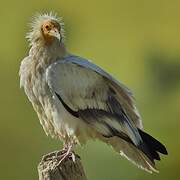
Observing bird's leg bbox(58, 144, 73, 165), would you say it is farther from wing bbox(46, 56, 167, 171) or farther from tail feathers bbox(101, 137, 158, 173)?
tail feathers bbox(101, 137, 158, 173)

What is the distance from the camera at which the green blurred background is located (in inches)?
671

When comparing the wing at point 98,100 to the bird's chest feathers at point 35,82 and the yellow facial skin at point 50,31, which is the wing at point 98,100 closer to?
the bird's chest feathers at point 35,82

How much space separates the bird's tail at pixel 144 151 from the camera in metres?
9.40

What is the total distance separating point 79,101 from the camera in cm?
980

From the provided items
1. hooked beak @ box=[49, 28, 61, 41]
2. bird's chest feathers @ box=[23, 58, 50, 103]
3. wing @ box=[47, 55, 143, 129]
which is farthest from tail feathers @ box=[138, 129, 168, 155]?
hooked beak @ box=[49, 28, 61, 41]

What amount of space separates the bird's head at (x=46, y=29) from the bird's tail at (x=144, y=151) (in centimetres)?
105

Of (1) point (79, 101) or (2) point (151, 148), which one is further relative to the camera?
(1) point (79, 101)

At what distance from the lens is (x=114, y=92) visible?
9.90 meters

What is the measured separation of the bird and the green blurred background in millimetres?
5535

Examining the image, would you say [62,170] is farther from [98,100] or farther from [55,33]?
[55,33]

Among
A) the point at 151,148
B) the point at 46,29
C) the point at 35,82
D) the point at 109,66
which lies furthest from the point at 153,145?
the point at 109,66

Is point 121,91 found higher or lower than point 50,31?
lower

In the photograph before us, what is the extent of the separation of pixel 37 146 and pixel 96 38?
6069 mm

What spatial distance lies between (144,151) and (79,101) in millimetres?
785
